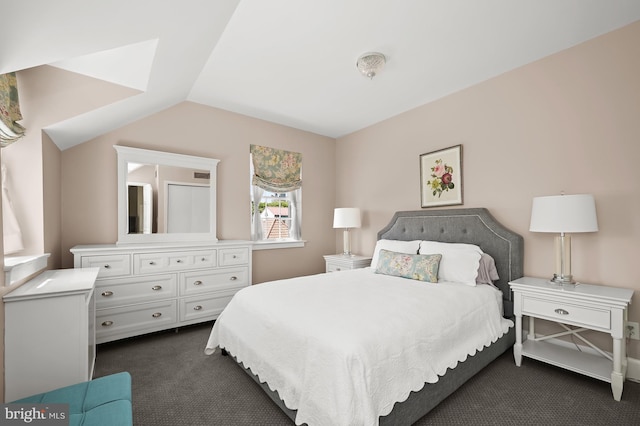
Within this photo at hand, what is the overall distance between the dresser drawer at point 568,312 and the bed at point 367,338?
0.79 feet

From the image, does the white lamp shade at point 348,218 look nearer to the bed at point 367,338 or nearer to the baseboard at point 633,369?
the bed at point 367,338

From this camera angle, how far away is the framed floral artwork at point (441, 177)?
3.20 metres

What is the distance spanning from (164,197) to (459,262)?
10.4ft

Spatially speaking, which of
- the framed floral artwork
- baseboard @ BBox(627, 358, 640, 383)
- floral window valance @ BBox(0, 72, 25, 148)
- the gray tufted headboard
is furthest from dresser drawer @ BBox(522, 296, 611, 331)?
floral window valance @ BBox(0, 72, 25, 148)

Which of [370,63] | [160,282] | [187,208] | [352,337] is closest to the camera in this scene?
[352,337]

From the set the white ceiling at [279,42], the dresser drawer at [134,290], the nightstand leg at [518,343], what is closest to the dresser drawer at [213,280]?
the dresser drawer at [134,290]

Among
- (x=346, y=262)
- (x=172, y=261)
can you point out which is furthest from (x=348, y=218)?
(x=172, y=261)

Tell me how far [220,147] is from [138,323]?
216 cm

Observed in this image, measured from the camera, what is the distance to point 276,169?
4152mm

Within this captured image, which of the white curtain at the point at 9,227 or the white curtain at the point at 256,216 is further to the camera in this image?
the white curtain at the point at 256,216

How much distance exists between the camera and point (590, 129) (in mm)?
2342

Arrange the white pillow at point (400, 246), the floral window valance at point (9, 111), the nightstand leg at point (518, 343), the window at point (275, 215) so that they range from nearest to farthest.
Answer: the floral window valance at point (9, 111) < the nightstand leg at point (518, 343) < the white pillow at point (400, 246) < the window at point (275, 215)

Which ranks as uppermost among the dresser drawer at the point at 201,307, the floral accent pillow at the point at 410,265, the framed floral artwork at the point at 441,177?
the framed floral artwork at the point at 441,177

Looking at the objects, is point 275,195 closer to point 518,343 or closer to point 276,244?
point 276,244
